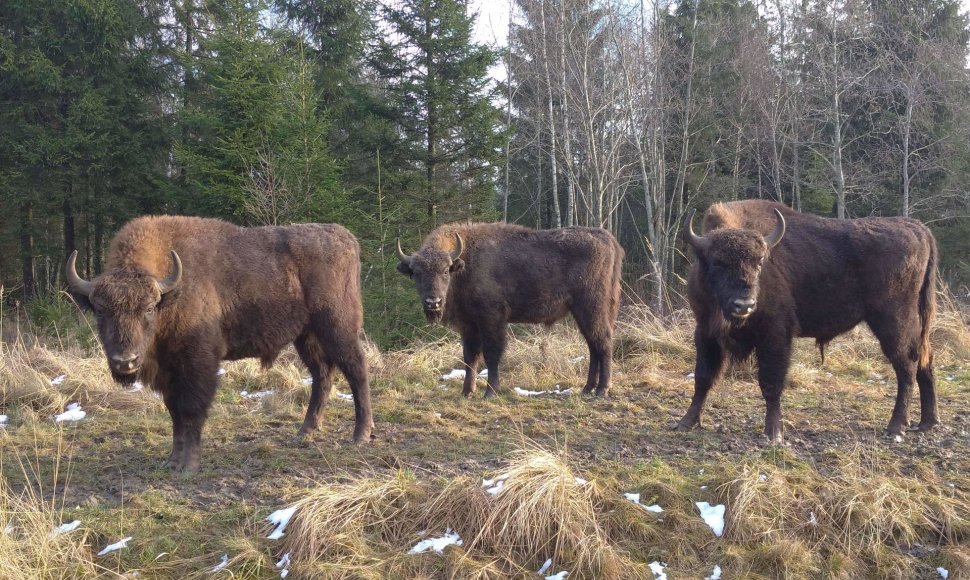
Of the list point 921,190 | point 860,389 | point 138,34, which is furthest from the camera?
point 921,190

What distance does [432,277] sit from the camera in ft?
29.1

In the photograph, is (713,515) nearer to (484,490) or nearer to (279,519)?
(484,490)

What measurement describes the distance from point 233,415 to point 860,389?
26.1 ft

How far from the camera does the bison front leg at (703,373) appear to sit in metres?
6.67

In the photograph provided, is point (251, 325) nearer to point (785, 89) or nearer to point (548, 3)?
point (548, 3)

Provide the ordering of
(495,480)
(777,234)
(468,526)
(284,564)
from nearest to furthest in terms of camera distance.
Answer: (284,564) → (468,526) → (495,480) → (777,234)

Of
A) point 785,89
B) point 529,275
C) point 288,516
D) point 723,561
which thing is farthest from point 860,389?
point 785,89

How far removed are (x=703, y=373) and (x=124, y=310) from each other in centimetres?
544

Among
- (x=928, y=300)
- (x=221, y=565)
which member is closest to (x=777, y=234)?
(x=928, y=300)

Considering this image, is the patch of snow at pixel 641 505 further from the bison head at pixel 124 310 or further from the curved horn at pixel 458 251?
the curved horn at pixel 458 251

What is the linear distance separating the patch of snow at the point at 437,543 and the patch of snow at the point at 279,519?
900mm

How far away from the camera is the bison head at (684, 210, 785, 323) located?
590 cm

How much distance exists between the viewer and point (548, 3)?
18.7 meters

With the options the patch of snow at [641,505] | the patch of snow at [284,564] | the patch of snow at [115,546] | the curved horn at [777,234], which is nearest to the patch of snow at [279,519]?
the patch of snow at [284,564]
